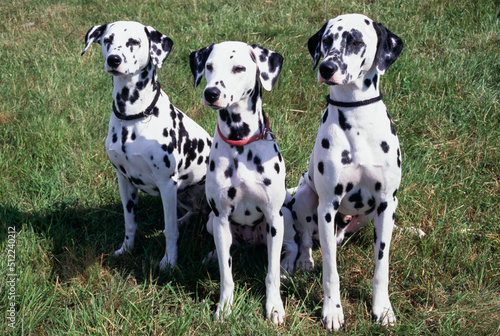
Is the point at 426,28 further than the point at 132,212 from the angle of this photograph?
Yes

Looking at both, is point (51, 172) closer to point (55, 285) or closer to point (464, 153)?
point (55, 285)

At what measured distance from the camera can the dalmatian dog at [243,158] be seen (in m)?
3.22

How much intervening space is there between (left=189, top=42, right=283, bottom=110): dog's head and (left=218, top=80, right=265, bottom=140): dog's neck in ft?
0.17

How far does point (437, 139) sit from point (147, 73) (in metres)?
3.38

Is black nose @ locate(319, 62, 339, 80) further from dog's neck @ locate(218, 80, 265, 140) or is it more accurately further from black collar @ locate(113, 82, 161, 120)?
black collar @ locate(113, 82, 161, 120)

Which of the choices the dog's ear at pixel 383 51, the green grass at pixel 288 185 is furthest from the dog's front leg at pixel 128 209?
the dog's ear at pixel 383 51

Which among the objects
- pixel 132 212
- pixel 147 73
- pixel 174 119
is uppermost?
pixel 147 73

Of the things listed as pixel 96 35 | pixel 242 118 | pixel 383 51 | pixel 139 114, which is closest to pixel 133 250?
pixel 139 114

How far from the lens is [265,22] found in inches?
312

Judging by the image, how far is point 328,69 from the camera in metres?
2.93

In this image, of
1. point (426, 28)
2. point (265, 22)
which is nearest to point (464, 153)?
point (426, 28)

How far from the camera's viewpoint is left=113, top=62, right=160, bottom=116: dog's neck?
3.81 metres

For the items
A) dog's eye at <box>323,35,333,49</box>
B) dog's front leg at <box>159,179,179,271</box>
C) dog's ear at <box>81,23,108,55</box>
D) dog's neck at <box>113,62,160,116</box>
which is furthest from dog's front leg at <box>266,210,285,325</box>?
dog's ear at <box>81,23,108,55</box>

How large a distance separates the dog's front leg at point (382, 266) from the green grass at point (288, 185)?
105 mm
